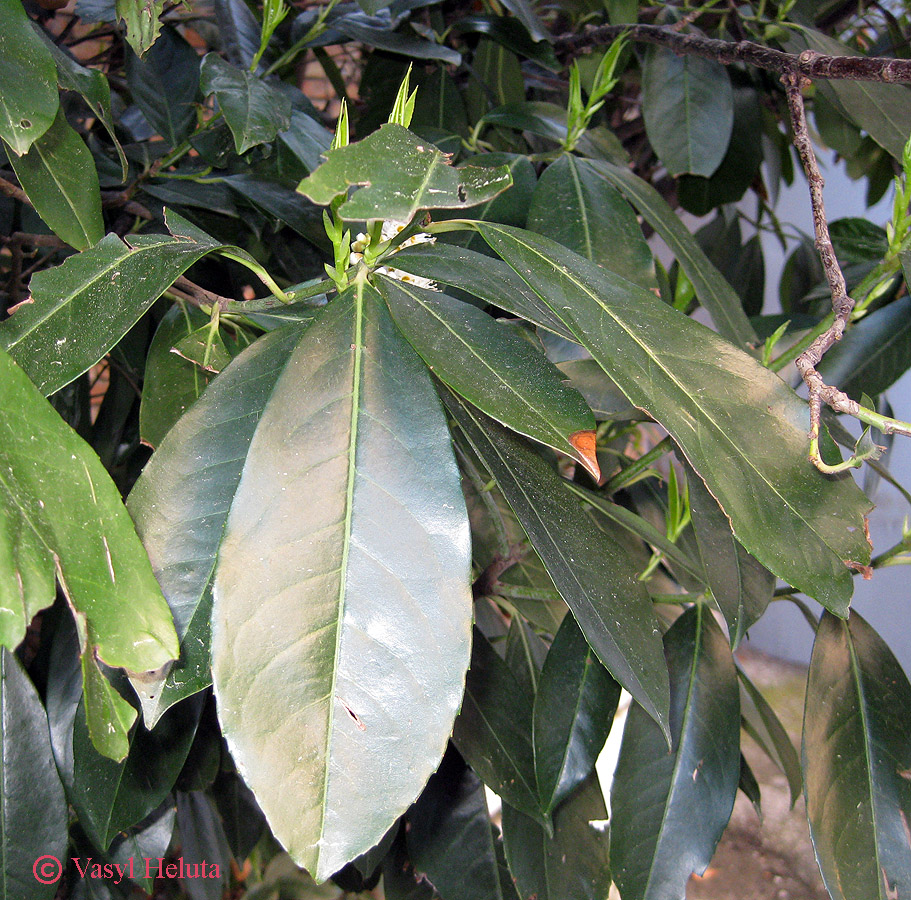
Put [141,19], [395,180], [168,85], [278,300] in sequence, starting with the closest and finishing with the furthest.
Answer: [395,180]
[278,300]
[141,19]
[168,85]

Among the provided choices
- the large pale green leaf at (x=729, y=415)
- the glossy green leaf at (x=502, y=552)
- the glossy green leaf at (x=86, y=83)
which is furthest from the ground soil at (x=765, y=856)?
the glossy green leaf at (x=86, y=83)

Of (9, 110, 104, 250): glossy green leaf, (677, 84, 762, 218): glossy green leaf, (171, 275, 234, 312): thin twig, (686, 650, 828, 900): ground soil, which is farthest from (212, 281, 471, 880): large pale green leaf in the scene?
(686, 650, 828, 900): ground soil

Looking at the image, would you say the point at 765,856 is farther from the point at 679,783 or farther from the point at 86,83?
the point at 86,83

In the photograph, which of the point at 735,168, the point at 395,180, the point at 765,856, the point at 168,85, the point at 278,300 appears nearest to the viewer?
the point at 395,180

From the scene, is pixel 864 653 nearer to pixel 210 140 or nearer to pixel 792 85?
pixel 792 85

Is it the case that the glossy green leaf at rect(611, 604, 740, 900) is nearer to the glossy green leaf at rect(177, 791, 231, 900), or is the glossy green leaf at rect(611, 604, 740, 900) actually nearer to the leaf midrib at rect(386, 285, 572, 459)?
the leaf midrib at rect(386, 285, 572, 459)

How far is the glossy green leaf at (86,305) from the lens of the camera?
335mm

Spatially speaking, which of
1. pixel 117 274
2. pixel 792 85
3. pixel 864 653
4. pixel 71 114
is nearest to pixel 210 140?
pixel 71 114

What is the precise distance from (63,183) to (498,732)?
508 mm

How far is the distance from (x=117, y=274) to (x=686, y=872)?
548 millimetres

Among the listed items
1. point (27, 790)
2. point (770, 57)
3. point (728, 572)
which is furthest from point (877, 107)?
point (27, 790)

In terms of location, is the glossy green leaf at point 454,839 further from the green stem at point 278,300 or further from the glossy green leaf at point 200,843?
the green stem at point 278,300

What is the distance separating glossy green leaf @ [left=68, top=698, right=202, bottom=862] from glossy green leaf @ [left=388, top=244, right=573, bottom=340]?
0.35m

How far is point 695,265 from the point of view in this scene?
0.54 m
